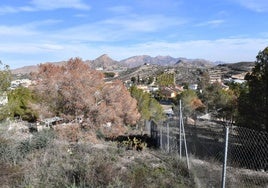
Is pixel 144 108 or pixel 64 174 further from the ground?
pixel 64 174

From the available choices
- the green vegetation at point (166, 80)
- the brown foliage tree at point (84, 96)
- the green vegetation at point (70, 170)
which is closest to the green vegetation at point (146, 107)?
the brown foliage tree at point (84, 96)

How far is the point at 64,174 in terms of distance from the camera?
7.26 m

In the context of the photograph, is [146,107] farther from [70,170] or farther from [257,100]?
[70,170]

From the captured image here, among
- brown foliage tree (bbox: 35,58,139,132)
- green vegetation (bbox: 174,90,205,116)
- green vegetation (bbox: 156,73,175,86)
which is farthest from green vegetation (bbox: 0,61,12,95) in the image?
green vegetation (bbox: 156,73,175,86)

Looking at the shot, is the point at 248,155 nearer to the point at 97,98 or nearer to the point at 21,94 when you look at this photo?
the point at 97,98

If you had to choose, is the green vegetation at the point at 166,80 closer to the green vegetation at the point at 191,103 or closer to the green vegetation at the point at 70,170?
the green vegetation at the point at 191,103

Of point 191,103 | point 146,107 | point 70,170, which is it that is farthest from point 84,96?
point 191,103

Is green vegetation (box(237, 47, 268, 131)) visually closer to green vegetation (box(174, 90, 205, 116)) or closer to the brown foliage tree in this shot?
the brown foliage tree

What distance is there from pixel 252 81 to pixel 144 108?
52.4 feet

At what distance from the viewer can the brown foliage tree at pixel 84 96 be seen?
62.3 feet

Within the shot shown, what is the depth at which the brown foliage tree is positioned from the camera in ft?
62.3

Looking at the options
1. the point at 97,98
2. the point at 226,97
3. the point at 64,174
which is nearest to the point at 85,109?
the point at 97,98

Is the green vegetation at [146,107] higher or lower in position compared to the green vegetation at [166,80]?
higher

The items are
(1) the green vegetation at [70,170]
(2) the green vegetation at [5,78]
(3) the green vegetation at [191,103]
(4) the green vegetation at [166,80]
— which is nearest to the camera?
(1) the green vegetation at [70,170]
